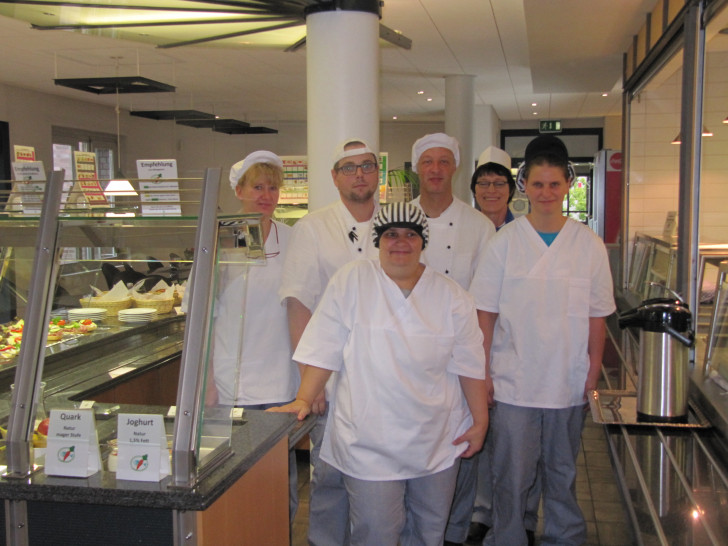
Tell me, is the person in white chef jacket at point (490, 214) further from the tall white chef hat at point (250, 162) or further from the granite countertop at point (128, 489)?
the granite countertop at point (128, 489)

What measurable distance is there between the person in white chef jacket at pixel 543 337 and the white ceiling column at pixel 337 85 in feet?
5.06

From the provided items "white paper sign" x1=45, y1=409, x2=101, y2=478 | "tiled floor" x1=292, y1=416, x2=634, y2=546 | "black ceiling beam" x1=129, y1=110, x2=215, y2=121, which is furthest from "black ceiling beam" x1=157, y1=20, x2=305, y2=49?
"black ceiling beam" x1=129, y1=110, x2=215, y2=121

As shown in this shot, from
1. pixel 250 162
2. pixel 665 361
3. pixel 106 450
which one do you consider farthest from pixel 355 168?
pixel 106 450

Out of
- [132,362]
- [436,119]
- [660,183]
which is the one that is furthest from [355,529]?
[436,119]

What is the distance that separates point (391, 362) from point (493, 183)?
1567mm

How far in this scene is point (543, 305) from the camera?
269cm

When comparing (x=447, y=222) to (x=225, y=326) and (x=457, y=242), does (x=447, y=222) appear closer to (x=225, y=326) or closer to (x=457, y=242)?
(x=457, y=242)

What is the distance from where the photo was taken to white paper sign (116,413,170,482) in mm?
1604

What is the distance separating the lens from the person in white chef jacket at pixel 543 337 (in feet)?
8.82

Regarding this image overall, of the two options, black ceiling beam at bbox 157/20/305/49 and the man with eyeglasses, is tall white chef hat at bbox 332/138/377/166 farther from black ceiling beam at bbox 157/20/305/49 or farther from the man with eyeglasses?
black ceiling beam at bbox 157/20/305/49

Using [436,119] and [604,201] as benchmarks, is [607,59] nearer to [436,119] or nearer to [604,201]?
[604,201]

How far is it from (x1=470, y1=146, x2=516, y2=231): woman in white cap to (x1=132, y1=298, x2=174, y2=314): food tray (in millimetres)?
1666

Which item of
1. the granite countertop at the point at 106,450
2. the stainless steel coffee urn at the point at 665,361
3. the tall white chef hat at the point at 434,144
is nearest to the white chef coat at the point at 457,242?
the tall white chef hat at the point at 434,144

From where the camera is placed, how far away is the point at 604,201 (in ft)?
31.8
